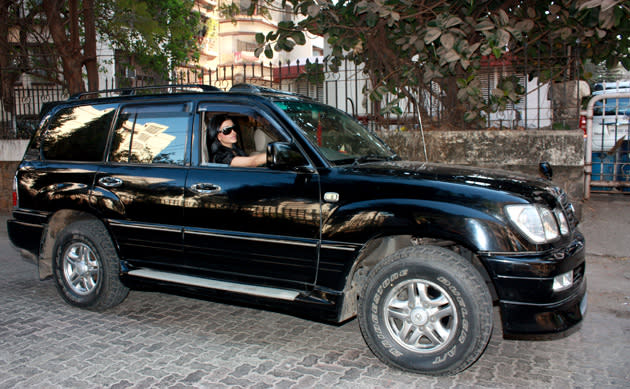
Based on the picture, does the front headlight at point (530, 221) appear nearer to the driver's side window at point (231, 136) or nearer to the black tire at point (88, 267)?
the driver's side window at point (231, 136)

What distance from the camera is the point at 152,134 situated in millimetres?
4758

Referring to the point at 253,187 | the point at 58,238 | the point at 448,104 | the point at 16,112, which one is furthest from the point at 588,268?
the point at 16,112

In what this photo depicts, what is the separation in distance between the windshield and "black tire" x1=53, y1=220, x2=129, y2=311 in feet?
6.50

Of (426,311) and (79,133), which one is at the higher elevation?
(79,133)

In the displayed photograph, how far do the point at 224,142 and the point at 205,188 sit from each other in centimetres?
50

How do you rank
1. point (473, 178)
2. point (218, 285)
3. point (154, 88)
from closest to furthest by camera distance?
point (473, 178) → point (218, 285) → point (154, 88)

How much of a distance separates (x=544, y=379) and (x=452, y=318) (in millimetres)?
704

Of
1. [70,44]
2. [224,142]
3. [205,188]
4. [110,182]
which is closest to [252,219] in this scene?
[205,188]

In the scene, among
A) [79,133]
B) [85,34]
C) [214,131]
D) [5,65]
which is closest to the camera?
[214,131]

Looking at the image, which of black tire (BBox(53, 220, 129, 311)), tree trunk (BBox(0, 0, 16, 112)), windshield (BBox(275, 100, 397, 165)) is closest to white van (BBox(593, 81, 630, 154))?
windshield (BBox(275, 100, 397, 165))

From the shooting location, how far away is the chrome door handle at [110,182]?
4766 mm

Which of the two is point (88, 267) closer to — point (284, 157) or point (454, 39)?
point (284, 157)

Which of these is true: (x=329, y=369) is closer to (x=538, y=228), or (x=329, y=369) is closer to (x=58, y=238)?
(x=538, y=228)

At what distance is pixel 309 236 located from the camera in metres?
3.91
